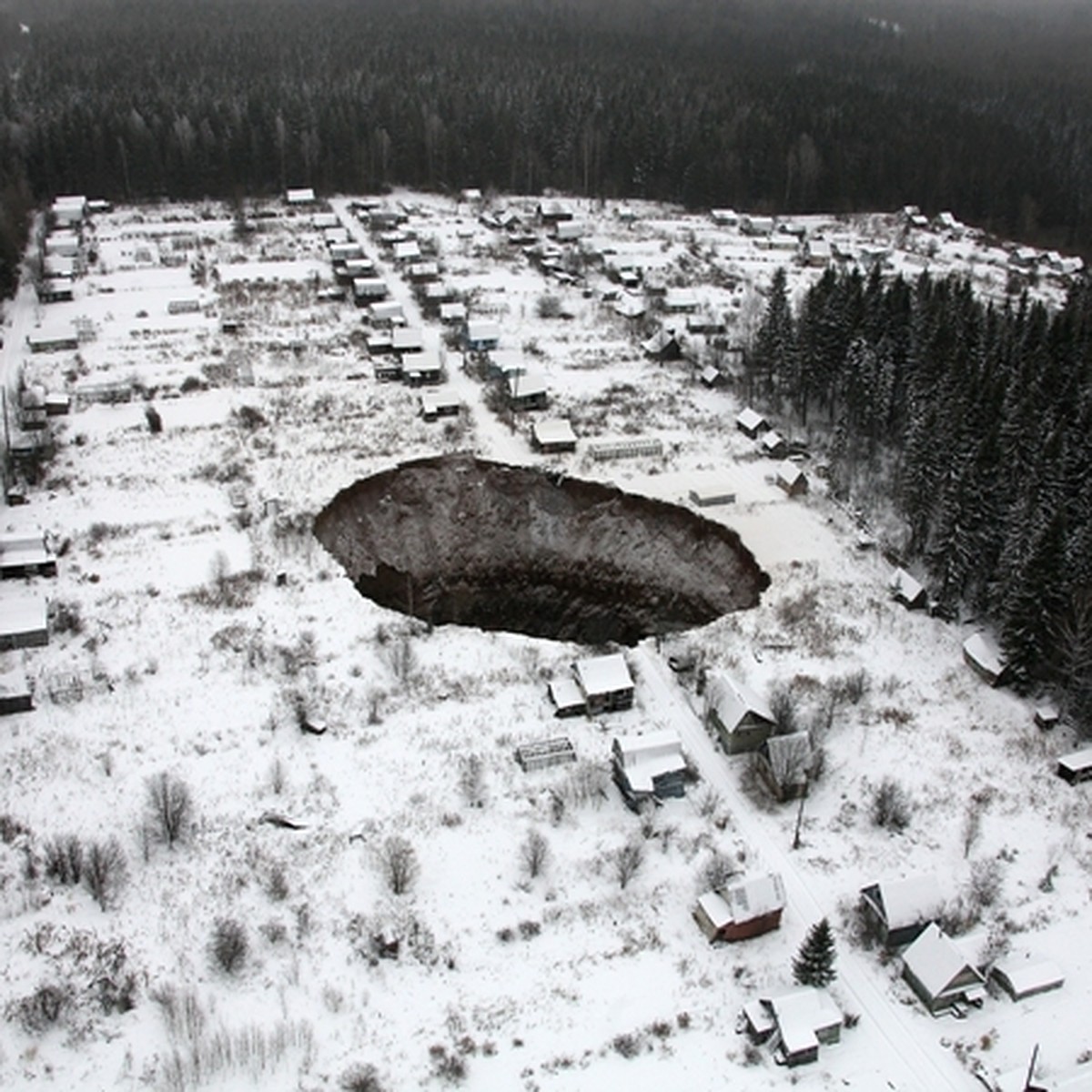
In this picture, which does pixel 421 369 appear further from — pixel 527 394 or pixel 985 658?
pixel 985 658

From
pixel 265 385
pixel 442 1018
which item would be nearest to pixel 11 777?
pixel 442 1018

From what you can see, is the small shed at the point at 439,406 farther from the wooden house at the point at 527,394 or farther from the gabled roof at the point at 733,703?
the gabled roof at the point at 733,703

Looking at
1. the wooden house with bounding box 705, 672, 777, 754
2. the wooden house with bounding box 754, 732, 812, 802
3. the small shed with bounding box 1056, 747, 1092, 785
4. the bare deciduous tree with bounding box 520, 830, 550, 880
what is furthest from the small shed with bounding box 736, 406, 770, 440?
the bare deciduous tree with bounding box 520, 830, 550, 880

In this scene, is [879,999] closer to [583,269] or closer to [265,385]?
[265,385]

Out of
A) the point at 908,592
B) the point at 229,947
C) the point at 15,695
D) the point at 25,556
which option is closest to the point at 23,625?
the point at 15,695

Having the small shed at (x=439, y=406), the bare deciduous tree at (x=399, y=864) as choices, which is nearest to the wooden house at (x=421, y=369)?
the small shed at (x=439, y=406)

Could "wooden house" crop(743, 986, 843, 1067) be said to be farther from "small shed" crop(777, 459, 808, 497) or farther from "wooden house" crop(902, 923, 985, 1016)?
"small shed" crop(777, 459, 808, 497)
